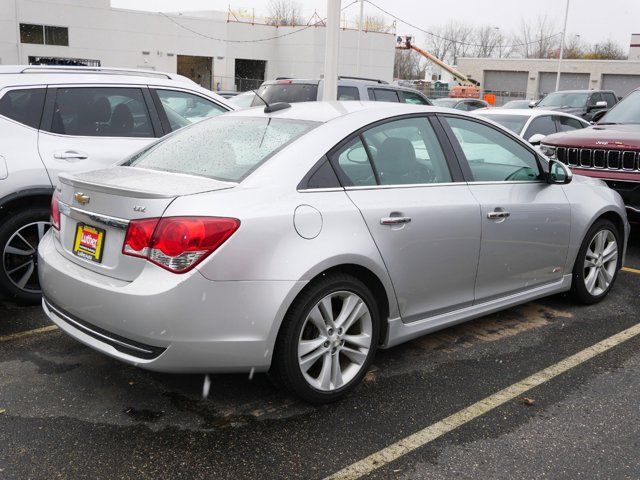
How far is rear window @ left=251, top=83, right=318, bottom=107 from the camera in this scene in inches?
410

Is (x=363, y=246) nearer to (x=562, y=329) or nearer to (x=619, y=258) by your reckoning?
(x=562, y=329)

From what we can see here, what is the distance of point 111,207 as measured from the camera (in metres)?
3.25

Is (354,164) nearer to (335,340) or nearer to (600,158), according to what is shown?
(335,340)

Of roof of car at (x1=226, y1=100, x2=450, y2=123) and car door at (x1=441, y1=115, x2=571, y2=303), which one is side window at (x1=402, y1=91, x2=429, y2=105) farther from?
roof of car at (x1=226, y1=100, x2=450, y2=123)

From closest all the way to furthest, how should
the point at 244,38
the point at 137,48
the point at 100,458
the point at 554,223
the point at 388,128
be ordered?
the point at 100,458 → the point at 388,128 → the point at 554,223 → the point at 137,48 → the point at 244,38

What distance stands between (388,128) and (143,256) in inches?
67.4

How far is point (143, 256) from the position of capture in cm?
308

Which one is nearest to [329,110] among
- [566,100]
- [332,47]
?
[332,47]

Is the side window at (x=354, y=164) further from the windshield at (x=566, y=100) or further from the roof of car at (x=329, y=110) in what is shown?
the windshield at (x=566, y=100)

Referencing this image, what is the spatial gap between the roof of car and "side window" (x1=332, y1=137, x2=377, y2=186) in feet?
0.77

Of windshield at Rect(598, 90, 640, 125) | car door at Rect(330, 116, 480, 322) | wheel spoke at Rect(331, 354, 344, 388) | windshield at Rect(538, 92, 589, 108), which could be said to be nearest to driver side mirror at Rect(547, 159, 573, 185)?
A: car door at Rect(330, 116, 480, 322)

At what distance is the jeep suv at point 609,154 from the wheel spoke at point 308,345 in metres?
4.72

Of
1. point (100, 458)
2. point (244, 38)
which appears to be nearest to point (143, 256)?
point (100, 458)

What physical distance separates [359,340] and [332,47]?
5141mm
